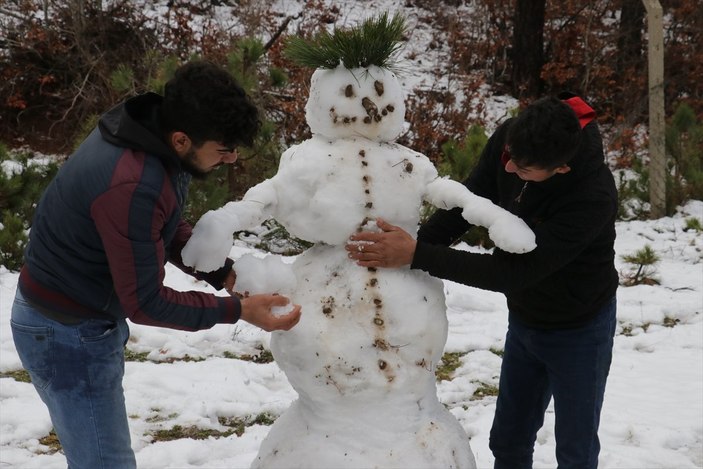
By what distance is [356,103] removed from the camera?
240cm

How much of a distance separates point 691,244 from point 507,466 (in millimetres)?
4690

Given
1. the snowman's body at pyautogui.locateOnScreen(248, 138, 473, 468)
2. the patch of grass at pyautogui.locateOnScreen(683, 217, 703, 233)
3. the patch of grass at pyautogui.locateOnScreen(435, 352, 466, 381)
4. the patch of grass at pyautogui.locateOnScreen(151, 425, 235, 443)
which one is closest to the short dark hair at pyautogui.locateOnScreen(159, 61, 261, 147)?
the snowman's body at pyautogui.locateOnScreen(248, 138, 473, 468)

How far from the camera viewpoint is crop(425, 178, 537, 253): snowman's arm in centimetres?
226

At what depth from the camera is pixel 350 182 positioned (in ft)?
7.78

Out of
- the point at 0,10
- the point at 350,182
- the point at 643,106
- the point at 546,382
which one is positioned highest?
the point at 0,10

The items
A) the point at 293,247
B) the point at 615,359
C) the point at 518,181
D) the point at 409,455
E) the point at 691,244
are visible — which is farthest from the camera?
the point at 691,244

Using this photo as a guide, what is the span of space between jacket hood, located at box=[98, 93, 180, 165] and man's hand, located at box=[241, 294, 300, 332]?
454 mm

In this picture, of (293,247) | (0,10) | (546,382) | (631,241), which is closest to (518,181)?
(546,382)

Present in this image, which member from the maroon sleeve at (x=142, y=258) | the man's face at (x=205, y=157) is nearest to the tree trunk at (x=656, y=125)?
the man's face at (x=205, y=157)

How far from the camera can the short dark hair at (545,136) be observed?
7.04 ft

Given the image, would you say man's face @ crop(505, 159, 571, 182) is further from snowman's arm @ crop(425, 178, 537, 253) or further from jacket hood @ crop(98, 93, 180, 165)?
jacket hood @ crop(98, 93, 180, 165)

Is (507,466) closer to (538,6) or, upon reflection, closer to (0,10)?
(0,10)

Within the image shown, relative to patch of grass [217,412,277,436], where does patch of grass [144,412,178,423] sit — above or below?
above

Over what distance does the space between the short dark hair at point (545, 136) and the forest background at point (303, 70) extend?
9.80 ft
